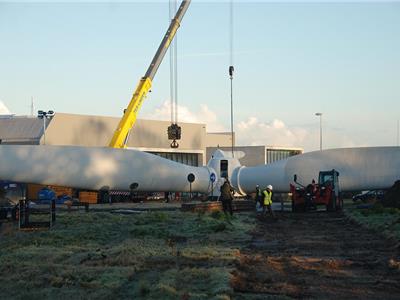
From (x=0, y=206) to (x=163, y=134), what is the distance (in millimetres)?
62937

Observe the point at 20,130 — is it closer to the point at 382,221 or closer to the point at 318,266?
the point at 382,221

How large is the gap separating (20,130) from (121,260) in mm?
71305

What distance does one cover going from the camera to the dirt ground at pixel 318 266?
1095cm

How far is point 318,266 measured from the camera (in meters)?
14.1

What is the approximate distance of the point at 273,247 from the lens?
18.3 meters

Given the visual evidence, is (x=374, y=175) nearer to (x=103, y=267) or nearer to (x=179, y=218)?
(x=179, y=218)

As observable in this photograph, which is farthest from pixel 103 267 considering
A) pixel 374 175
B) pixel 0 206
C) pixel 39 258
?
pixel 374 175

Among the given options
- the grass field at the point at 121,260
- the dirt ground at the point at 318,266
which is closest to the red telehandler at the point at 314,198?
the grass field at the point at 121,260

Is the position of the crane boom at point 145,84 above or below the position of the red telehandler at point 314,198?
above

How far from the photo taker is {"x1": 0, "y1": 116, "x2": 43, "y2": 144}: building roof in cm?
8025

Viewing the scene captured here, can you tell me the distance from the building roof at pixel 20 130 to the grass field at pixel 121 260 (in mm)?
57320

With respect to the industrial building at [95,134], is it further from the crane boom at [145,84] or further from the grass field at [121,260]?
the grass field at [121,260]

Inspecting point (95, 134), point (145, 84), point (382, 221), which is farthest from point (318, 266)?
point (95, 134)

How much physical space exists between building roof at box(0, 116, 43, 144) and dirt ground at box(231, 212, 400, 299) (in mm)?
61017
